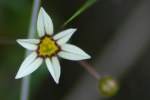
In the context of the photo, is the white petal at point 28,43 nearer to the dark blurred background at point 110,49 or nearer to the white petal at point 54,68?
the white petal at point 54,68

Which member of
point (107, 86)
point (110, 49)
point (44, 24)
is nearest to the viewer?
point (44, 24)

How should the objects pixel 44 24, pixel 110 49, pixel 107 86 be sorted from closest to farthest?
1. pixel 44 24
2. pixel 107 86
3. pixel 110 49

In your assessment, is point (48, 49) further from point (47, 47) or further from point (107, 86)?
point (107, 86)

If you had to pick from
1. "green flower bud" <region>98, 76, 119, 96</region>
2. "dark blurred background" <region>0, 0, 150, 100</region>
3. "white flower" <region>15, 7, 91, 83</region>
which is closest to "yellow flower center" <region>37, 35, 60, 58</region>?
"white flower" <region>15, 7, 91, 83</region>

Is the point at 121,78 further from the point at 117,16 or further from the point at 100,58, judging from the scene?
the point at 117,16

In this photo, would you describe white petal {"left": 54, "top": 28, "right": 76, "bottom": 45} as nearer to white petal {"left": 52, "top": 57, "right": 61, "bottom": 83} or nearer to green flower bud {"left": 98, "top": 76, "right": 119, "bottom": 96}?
white petal {"left": 52, "top": 57, "right": 61, "bottom": 83}

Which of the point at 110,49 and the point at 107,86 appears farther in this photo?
the point at 110,49

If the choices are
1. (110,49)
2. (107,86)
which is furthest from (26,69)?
(110,49)
